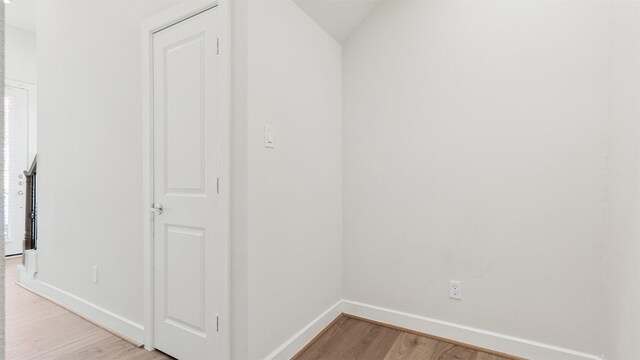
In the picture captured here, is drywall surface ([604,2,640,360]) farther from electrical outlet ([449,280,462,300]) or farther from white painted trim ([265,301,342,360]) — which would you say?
white painted trim ([265,301,342,360])

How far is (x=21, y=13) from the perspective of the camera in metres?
3.83

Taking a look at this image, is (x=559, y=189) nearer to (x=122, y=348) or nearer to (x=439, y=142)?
(x=439, y=142)

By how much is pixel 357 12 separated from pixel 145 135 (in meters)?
1.67

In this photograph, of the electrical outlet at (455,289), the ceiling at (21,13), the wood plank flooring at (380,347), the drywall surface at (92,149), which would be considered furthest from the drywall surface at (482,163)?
the ceiling at (21,13)

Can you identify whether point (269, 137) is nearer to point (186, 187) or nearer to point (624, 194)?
point (186, 187)

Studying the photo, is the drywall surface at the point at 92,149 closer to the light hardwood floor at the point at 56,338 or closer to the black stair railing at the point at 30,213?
the light hardwood floor at the point at 56,338

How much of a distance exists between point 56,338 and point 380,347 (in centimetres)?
213

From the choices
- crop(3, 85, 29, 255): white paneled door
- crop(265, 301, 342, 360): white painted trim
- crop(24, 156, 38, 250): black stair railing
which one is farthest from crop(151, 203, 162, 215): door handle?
crop(3, 85, 29, 255): white paneled door

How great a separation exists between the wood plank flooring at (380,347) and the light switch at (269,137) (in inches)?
49.8

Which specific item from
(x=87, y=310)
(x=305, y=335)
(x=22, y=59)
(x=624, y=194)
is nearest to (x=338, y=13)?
(x=624, y=194)

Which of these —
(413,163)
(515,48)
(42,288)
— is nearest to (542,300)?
(413,163)

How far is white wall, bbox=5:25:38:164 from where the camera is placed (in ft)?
13.4

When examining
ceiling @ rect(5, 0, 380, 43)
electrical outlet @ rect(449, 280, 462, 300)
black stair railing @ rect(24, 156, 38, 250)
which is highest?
ceiling @ rect(5, 0, 380, 43)

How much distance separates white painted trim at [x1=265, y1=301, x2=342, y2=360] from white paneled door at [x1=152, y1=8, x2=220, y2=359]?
1.17 feet
